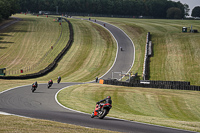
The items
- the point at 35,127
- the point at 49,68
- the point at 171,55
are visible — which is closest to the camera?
the point at 35,127

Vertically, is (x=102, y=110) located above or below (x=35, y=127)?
below

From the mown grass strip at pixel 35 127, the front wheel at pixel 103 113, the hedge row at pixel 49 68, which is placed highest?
the mown grass strip at pixel 35 127

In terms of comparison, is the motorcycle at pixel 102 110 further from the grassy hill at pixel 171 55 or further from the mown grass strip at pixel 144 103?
the grassy hill at pixel 171 55

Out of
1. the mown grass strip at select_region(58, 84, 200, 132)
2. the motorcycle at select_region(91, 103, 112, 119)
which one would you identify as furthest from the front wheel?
the mown grass strip at select_region(58, 84, 200, 132)

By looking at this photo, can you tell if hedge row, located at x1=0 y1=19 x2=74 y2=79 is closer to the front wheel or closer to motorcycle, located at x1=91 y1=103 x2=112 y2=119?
motorcycle, located at x1=91 y1=103 x2=112 y2=119

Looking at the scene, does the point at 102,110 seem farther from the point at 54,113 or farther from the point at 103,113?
the point at 54,113

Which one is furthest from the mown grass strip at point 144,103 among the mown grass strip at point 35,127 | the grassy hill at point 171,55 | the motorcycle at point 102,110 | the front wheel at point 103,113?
the grassy hill at point 171,55

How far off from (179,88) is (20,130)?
32598mm

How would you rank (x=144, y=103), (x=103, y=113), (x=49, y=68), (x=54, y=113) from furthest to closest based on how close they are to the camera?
(x=49, y=68) → (x=144, y=103) → (x=54, y=113) → (x=103, y=113)

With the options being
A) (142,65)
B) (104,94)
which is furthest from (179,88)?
(142,65)

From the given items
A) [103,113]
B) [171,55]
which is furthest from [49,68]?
[103,113]

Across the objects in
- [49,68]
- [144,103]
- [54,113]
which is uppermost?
[54,113]

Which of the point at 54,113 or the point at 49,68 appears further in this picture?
the point at 49,68

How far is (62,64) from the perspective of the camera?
6662 centimetres
